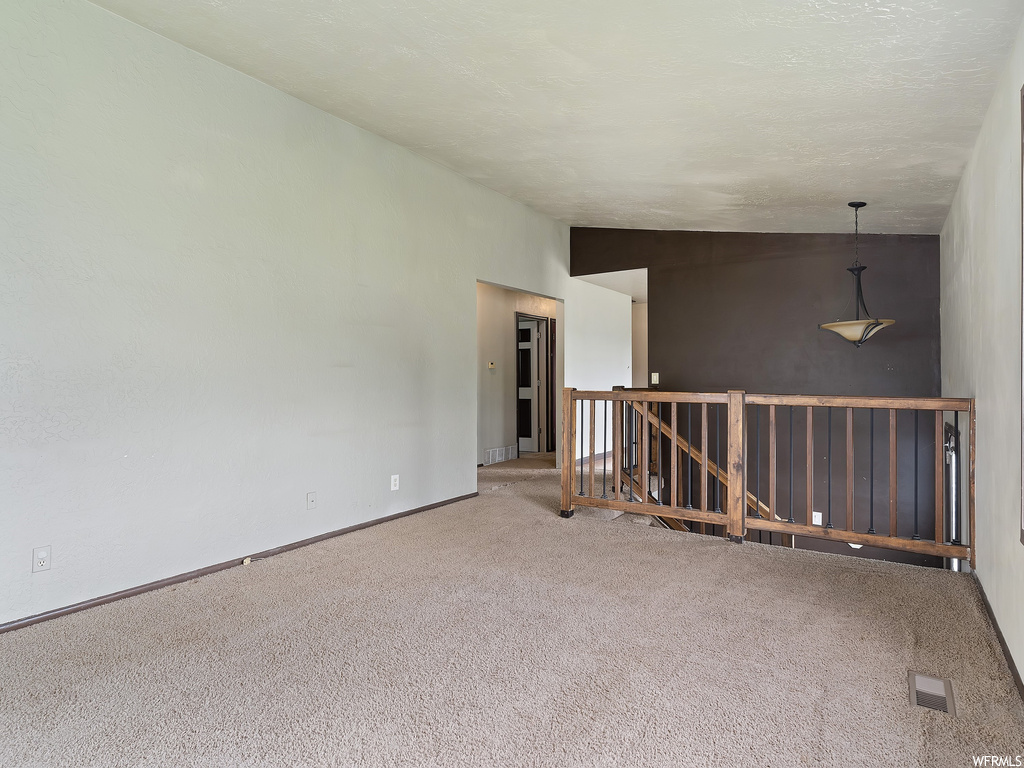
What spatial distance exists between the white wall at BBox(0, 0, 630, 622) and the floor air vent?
3.16m

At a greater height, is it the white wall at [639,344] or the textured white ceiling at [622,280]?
the textured white ceiling at [622,280]

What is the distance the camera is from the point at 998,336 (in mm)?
2449

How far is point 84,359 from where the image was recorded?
2691mm

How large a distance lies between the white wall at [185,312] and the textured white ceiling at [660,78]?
318mm

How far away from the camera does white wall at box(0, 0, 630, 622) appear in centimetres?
254

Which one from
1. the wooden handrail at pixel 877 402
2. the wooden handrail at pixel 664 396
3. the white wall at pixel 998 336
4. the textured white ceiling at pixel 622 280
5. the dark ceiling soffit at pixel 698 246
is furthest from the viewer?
the textured white ceiling at pixel 622 280

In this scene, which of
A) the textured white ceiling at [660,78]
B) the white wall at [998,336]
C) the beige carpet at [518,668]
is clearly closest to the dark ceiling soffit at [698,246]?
the textured white ceiling at [660,78]

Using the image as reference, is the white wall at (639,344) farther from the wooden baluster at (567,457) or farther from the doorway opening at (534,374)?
the wooden baluster at (567,457)

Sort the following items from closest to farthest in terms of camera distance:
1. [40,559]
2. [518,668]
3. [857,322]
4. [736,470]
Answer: [518,668], [40,559], [736,470], [857,322]

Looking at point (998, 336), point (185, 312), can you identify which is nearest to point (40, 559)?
point (185, 312)

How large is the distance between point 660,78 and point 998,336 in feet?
5.98

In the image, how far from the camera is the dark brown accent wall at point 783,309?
5254 mm

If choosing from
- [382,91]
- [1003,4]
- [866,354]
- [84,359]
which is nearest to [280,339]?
[84,359]

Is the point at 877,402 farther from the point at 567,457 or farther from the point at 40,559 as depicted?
the point at 40,559
